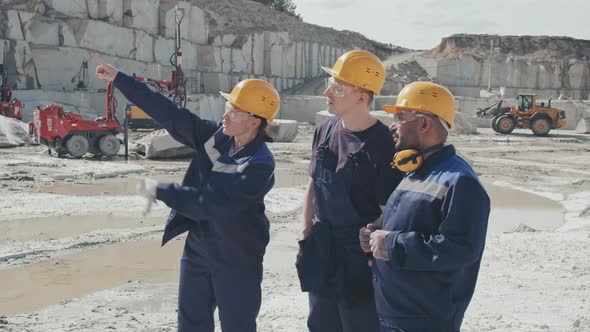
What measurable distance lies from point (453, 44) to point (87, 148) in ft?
154

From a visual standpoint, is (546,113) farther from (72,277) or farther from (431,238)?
(431,238)

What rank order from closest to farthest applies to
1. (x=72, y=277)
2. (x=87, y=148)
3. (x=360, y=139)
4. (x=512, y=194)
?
(x=360, y=139) → (x=72, y=277) → (x=512, y=194) → (x=87, y=148)

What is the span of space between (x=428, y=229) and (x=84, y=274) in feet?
15.4

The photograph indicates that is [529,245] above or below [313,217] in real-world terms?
below

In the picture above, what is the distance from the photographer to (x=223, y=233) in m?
3.12

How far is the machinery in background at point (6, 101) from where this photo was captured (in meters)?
19.8

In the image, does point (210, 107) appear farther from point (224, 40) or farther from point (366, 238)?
point (366, 238)

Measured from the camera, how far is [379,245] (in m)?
2.49

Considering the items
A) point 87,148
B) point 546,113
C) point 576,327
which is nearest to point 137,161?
point 87,148

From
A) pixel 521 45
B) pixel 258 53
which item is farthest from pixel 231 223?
pixel 521 45

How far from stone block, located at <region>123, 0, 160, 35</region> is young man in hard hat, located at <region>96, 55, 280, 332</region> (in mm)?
26705

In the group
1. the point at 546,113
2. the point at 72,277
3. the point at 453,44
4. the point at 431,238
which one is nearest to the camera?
the point at 431,238

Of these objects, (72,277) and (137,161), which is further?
(137,161)

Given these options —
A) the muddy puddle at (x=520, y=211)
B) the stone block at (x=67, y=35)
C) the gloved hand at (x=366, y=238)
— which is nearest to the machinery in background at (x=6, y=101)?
the stone block at (x=67, y=35)
